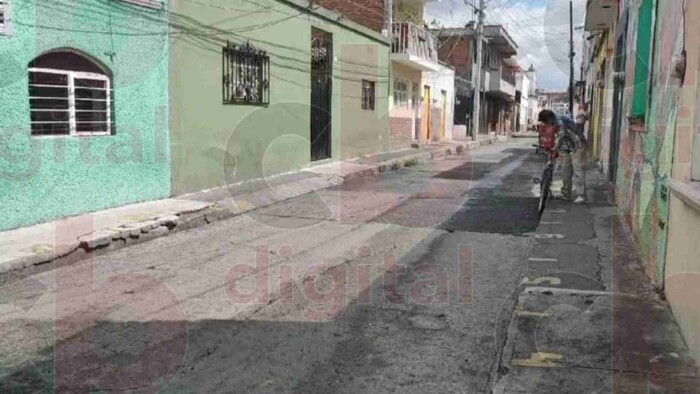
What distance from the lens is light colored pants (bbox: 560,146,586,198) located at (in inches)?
405

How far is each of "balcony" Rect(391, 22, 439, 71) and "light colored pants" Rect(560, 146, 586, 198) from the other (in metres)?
13.0

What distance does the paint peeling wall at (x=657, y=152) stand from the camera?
16.8 feet

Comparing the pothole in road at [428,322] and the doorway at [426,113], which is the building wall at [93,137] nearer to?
the pothole in road at [428,322]

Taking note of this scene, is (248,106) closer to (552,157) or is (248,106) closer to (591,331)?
(552,157)

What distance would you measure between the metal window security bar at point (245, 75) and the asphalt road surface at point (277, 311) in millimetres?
3679

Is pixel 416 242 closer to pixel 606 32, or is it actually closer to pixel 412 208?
pixel 412 208

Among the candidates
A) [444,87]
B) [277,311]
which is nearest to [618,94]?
[277,311]

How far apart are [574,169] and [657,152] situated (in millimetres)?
4846

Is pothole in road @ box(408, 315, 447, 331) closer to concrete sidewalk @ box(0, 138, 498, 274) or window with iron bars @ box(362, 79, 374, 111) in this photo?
concrete sidewalk @ box(0, 138, 498, 274)

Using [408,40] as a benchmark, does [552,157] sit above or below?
below

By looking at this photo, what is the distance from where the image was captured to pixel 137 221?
26.6ft

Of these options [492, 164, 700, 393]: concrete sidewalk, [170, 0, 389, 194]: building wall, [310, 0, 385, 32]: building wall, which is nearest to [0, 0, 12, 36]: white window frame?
[170, 0, 389, 194]: building wall

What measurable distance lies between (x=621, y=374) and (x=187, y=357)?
8.84 ft

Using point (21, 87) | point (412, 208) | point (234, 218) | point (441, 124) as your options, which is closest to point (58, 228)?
point (21, 87)
